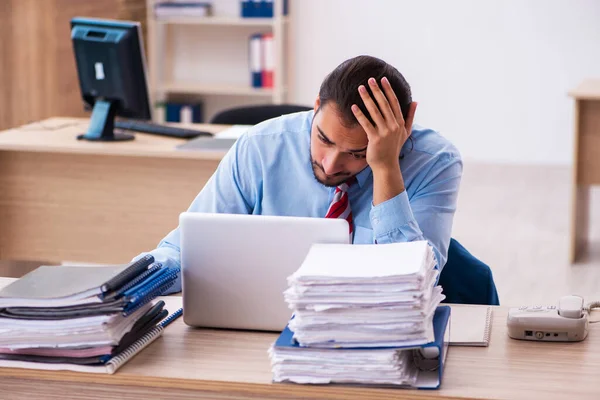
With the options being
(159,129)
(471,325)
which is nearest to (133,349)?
(471,325)

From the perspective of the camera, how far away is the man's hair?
5.91 ft

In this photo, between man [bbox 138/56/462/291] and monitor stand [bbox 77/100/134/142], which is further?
monitor stand [bbox 77/100/134/142]

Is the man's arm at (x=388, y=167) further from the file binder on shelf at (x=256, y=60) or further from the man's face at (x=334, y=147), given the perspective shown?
the file binder on shelf at (x=256, y=60)

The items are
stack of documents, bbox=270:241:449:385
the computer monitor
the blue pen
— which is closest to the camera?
stack of documents, bbox=270:241:449:385

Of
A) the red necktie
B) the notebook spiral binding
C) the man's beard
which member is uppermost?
the man's beard

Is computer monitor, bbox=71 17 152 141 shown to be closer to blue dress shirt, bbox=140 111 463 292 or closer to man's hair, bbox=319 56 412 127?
blue dress shirt, bbox=140 111 463 292

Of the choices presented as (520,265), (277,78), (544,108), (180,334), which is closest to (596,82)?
(520,265)

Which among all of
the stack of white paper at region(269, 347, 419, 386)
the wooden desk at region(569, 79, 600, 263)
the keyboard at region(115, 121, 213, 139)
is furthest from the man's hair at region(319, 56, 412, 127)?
the wooden desk at region(569, 79, 600, 263)

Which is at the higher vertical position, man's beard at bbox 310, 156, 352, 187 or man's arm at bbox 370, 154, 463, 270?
man's beard at bbox 310, 156, 352, 187

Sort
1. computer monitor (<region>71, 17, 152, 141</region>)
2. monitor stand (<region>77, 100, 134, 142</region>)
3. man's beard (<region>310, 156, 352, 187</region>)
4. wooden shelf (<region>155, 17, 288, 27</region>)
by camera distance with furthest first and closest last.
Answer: wooden shelf (<region>155, 17, 288, 27</region>) < monitor stand (<region>77, 100, 134, 142</region>) < computer monitor (<region>71, 17, 152, 141</region>) < man's beard (<region>310, 156, 352, 187</region>)

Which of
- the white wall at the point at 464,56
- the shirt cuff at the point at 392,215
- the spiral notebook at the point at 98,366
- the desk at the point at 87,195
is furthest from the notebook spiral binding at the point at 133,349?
the white wall at the point at 464,56

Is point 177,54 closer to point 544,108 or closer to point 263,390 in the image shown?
point 544,108

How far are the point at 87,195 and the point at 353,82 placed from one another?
78.0 inches

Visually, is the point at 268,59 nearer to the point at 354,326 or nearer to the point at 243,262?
the point at 243,262
